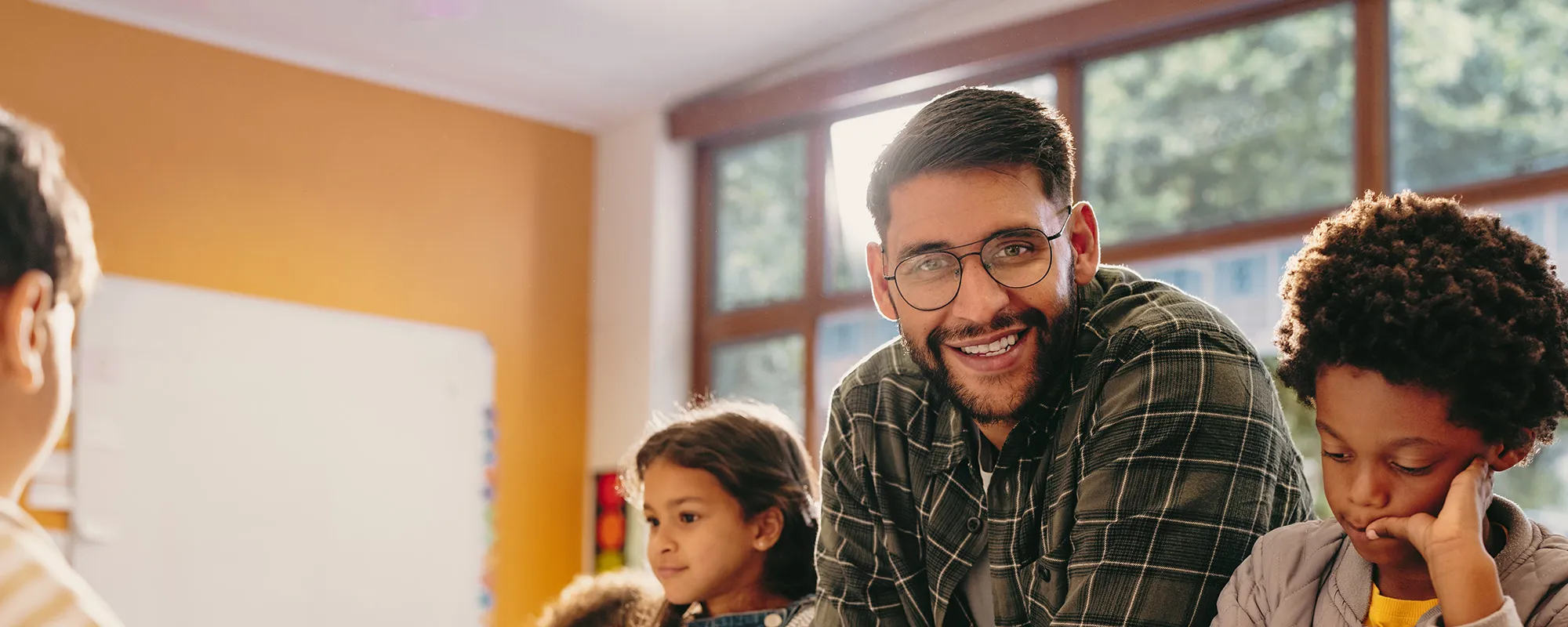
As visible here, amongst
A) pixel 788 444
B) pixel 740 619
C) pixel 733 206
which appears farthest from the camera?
pixel 733 206

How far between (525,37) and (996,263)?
359 centimetres

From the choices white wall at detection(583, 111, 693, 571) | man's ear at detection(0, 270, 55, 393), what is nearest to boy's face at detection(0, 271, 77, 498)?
man's ear at detection(0, 270, 55, 393)

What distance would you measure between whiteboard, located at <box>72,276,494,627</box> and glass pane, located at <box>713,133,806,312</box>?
3.25 feet

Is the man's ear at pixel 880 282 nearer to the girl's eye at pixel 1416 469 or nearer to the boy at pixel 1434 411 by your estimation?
the boy at pixel 1434 411

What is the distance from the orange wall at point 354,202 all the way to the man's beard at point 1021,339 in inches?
141

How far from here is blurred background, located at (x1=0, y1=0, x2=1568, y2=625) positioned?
403cm

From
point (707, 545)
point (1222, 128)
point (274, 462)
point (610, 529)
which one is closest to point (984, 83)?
point (1222, 128)

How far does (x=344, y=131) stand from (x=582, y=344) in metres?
1.26

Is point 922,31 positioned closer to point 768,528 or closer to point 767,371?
point 767,371

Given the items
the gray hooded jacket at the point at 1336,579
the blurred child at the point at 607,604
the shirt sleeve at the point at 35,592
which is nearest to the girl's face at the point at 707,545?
the blurred child at the point at 607,604

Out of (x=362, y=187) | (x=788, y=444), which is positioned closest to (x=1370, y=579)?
(x=788, y=444)

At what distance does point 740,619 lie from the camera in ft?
7.54

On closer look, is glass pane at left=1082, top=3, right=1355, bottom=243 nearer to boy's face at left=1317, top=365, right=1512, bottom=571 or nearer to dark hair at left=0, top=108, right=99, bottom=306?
boy's face at left=1317, top=365, right=1512, bottom=571

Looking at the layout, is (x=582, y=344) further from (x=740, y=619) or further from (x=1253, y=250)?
(x=740, y=619)
